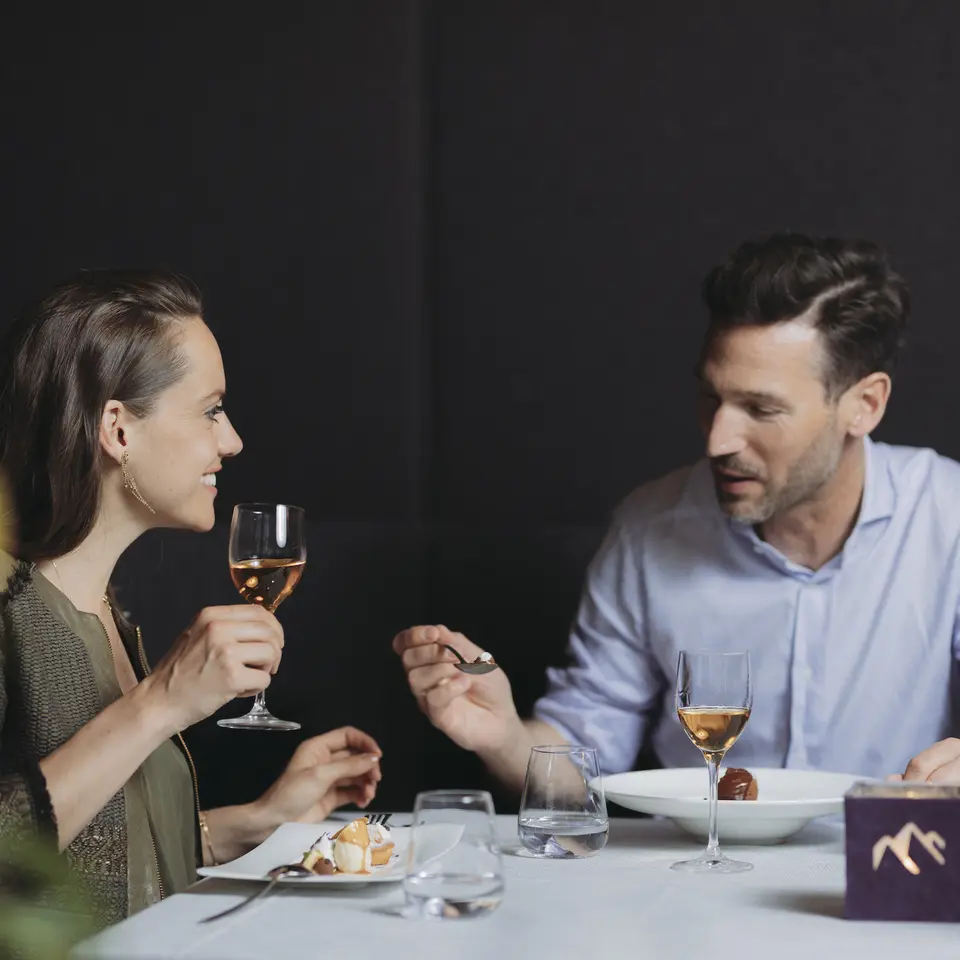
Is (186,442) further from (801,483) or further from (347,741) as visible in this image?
(801,483)

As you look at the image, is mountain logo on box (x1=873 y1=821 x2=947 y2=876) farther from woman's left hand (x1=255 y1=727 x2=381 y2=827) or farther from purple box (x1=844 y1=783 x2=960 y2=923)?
woman's left hand (x1=255 y1=727 x2=381 y2=827)

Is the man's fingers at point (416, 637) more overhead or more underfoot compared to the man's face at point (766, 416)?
more underfoot

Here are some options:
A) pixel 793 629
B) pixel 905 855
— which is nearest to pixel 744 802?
pixel 905 855

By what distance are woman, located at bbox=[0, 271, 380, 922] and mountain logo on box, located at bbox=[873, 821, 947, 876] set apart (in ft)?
2.07

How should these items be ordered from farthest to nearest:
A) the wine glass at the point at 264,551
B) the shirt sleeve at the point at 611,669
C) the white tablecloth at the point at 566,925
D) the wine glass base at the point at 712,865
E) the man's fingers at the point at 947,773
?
the shirt sleeve at the point at 611,669 → the wine glass at the point at 264,551 → the man's fingers at the point at 947,773 → the wine glass base at the point at 712,865 → the white tablecloth at the point at 566,925

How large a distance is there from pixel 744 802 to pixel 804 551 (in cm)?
99

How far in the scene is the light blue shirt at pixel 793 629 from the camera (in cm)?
216

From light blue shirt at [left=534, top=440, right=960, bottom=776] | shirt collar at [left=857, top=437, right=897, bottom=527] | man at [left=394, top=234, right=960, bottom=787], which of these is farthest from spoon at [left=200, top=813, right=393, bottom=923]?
shirt collar at [left=857, top=437, right=897, bottom=527]

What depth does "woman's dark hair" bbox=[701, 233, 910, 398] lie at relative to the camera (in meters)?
2.15

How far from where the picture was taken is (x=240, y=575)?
1.52 m

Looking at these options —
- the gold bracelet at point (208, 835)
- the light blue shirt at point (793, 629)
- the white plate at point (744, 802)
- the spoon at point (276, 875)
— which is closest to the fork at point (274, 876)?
the spoon at point (276, 875)

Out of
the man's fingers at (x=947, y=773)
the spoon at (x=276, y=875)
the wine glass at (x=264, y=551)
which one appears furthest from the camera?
the wine glass at (x=264, y=551)

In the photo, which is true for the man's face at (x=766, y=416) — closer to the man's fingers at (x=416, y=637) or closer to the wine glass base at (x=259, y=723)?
the man's fingers at (x=416, y=637)

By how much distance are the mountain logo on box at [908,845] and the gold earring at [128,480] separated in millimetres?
941
